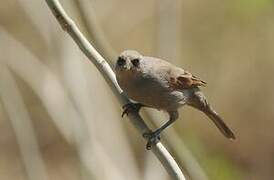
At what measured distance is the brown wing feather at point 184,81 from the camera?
363cm

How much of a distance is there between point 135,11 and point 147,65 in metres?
5.17

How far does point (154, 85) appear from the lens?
3535 mm

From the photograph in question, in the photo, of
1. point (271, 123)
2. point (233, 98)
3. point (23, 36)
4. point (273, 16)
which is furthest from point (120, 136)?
point (23, 36)

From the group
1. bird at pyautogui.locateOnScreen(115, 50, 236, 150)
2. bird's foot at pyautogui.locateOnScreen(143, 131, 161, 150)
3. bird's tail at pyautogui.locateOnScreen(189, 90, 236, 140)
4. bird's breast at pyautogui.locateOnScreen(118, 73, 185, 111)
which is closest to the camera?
bird's foot at pyautogui.locateOnScreen(143, 131, 161, 150)

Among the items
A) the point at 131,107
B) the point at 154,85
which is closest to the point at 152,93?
the point at 154,85

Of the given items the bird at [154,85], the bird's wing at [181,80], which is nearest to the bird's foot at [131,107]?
the bird at [154,85]

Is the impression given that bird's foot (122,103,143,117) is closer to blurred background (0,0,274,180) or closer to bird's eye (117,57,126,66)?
blurred background (0,0,274,180)

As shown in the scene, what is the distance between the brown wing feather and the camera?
3631 millimetres

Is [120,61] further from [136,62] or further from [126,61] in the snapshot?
[136,62]

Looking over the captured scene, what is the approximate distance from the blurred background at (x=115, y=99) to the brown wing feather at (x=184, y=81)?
0.10 meters

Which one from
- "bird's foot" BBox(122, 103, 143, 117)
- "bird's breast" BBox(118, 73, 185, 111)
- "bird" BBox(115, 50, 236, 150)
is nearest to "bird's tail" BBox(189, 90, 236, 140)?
"bird" BBox(115, 50, 236, 150)

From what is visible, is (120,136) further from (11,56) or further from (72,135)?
(11,56)

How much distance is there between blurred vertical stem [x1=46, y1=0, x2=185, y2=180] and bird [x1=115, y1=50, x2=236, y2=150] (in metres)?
0.08

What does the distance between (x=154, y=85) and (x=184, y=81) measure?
0.21 meters
